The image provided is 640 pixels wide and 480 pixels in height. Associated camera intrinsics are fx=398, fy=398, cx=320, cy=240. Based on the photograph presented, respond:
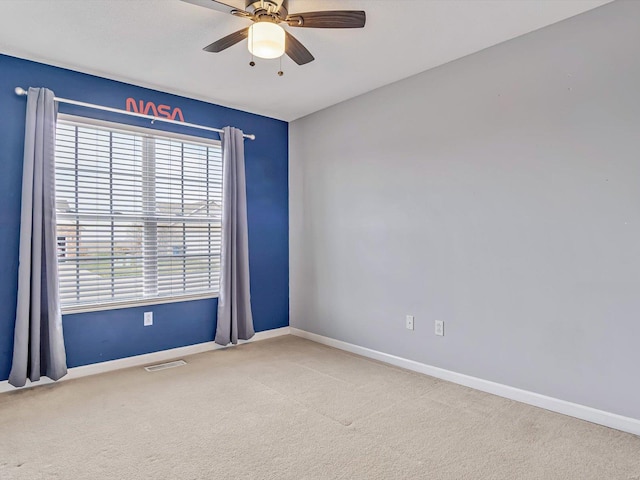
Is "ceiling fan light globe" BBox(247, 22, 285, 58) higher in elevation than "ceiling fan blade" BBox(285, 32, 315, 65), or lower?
lower

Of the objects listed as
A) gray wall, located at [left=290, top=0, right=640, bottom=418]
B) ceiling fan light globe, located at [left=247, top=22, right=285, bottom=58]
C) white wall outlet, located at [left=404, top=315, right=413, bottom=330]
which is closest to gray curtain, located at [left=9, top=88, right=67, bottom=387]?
ceiling fan light globe, located at [left=247, top=22, right=285, bottom=58]

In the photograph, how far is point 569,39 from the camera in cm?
247

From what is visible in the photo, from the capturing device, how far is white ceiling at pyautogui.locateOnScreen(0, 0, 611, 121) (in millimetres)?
2344

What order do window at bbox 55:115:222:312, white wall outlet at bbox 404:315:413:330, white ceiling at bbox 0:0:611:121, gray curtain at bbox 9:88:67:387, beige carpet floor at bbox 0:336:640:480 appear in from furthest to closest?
1. white wall outlet at bbox 404:315:413:330
2. window at bbox 55:115:222:312
3. gray curtain at bbox 9:88:67:387
4. white ceiling at bbox 0:0:611:121
5. beige carpet floor at bbox 0:336:640:480

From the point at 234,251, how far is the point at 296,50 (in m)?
2.15

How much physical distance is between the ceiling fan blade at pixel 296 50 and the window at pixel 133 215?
5.81 feet

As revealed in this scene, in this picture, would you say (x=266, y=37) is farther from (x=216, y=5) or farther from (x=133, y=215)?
(x=133, y=215)

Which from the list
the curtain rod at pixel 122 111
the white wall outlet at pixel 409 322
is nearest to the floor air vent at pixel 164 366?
the white wall outlet at pixel 409 322

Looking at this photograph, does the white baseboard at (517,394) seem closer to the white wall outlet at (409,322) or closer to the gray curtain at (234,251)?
the white wall outlet at (409,322)

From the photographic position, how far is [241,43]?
2.77m

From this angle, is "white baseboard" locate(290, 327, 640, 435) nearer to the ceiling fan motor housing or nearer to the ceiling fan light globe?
the ceiling fan light globe

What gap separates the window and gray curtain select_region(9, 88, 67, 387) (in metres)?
0.17

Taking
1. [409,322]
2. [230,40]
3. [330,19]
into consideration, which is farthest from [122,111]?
[409,322]

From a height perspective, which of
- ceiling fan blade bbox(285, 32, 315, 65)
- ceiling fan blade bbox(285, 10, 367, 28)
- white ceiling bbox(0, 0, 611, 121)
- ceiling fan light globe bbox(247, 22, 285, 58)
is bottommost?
ceiling fan light globe bbox(247, 22, 285, 58)
